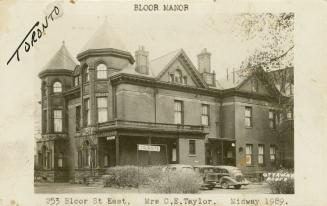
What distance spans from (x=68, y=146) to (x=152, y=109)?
1.13 m

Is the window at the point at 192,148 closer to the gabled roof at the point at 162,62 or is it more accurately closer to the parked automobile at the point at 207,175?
the parked automobile at the point at 207,175

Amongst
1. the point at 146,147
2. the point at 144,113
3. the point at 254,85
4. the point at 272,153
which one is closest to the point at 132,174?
the point at 146,147

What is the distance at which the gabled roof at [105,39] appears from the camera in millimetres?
6363

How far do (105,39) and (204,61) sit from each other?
3.84ft

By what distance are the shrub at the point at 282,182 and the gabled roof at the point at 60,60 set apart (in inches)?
104

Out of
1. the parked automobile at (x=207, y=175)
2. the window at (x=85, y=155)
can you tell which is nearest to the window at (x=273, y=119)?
the parked automobile at (x=207, y=175)

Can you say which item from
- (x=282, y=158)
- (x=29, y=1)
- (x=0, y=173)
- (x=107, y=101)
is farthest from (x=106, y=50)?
(x=282, y=158)

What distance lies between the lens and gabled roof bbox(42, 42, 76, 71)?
253 inches

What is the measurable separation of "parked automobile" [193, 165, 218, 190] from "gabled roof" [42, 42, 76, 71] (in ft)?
6.37

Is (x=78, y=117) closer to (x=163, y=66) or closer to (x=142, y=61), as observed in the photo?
(x=142, y=61)

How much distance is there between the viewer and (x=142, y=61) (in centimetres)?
682

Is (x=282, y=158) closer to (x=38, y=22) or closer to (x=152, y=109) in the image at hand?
(x=152, y=109)

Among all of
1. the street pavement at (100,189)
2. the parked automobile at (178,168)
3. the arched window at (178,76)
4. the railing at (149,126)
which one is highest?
the arched window at (178,76)

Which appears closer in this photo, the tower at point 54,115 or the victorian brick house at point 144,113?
the tower at point 54,115
